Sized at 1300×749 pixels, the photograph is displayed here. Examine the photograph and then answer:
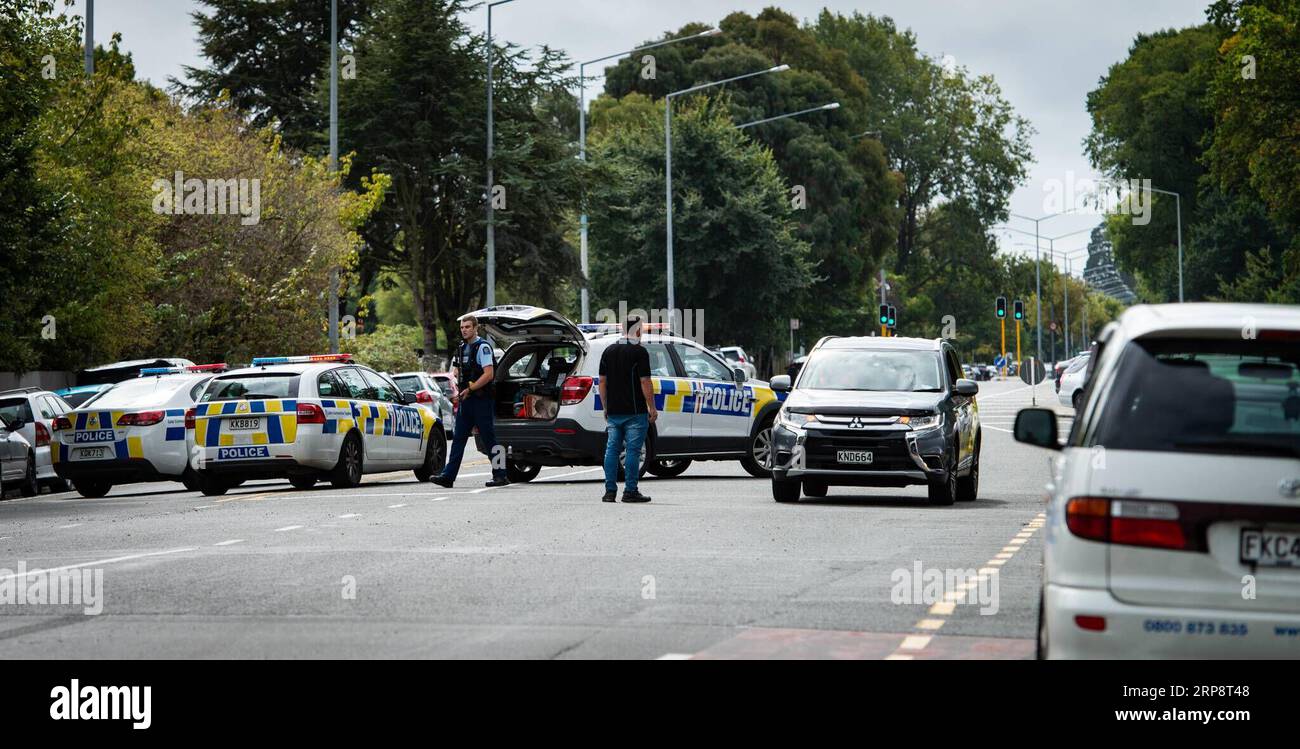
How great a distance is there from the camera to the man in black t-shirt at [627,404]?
19297 mm

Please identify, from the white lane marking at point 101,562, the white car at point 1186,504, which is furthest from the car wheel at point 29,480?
the white car at point 1186,504

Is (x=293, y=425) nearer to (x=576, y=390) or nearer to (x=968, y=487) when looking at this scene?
(x=576, y=390)

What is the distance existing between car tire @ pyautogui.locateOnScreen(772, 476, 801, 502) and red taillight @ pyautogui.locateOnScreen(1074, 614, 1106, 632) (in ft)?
41.0

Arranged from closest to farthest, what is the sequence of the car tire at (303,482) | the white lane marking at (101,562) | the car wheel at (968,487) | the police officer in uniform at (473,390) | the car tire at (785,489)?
the white lane marking at (101,562)
the car tire at (785,489)
the car wheel at (968,487)
the police officer in uniform at (473,390)
the car tire at (303,482)

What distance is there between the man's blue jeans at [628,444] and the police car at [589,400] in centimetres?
243

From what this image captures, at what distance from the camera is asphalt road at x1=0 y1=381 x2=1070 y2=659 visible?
368 inches

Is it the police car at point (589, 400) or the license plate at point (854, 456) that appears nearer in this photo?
the license plate at point (854, 456)

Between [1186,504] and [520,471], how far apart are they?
1782 cm

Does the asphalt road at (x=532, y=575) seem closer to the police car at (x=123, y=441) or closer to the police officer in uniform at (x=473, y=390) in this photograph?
the police officer in uniform at (x=473, y=390)

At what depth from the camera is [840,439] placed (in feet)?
61.5

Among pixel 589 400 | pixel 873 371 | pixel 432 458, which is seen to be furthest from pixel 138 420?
pixel 873 371

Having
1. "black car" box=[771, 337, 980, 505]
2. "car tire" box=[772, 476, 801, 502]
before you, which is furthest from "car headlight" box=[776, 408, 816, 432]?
"car tire" box=[772, 476, 801, 502]
